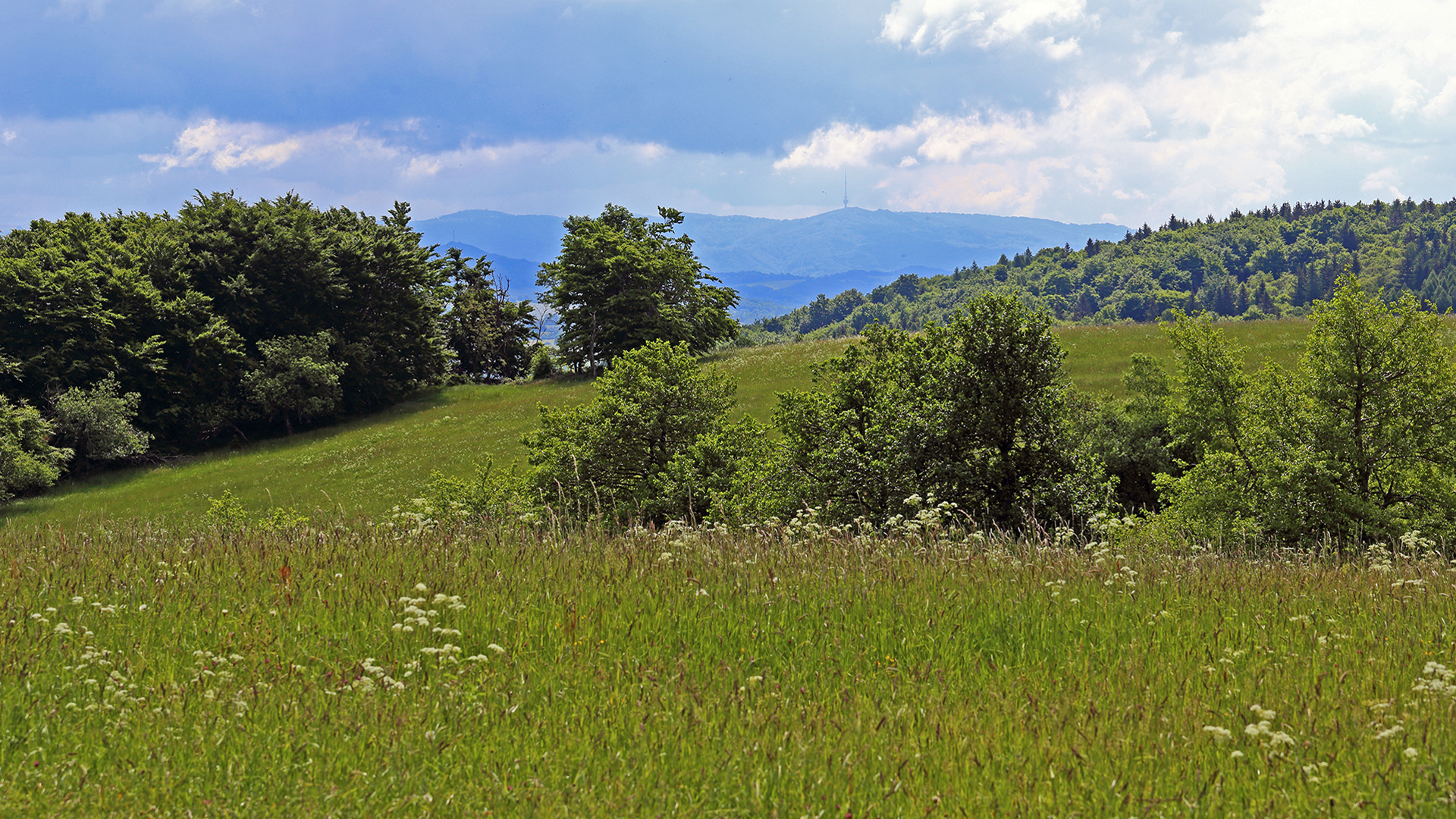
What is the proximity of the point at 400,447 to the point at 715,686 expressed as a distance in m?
50.1

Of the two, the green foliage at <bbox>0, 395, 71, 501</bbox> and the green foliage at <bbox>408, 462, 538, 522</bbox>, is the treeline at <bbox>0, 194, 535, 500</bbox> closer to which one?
the green foliage at <bbox>0, 395, 71, 501</bbox>

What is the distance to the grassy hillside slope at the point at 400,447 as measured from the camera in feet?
137

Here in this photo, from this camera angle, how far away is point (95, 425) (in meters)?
47.4

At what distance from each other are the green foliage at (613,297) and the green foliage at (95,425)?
3146 cm

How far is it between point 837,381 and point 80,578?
46.5ft

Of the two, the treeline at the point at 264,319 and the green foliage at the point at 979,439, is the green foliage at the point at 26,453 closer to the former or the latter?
the treeline at the point at 264,319

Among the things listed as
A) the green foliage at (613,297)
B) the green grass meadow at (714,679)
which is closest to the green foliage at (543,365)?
the green foliage at (613,297)

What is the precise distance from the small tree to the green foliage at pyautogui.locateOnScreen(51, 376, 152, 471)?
8.39 m

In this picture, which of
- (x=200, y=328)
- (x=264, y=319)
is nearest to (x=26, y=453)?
(x=200, y=328)

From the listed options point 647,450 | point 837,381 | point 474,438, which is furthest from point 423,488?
point 837,381

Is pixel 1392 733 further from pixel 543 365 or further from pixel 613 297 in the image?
pixel 543 365

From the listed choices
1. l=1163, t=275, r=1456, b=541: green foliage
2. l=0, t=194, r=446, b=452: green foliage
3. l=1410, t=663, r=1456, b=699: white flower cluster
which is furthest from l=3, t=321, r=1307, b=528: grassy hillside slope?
l=1410, t=663, r=1456, b=699: white flower cluster

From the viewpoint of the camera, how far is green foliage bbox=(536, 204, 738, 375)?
67.7 metres

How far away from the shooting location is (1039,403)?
14.7m
